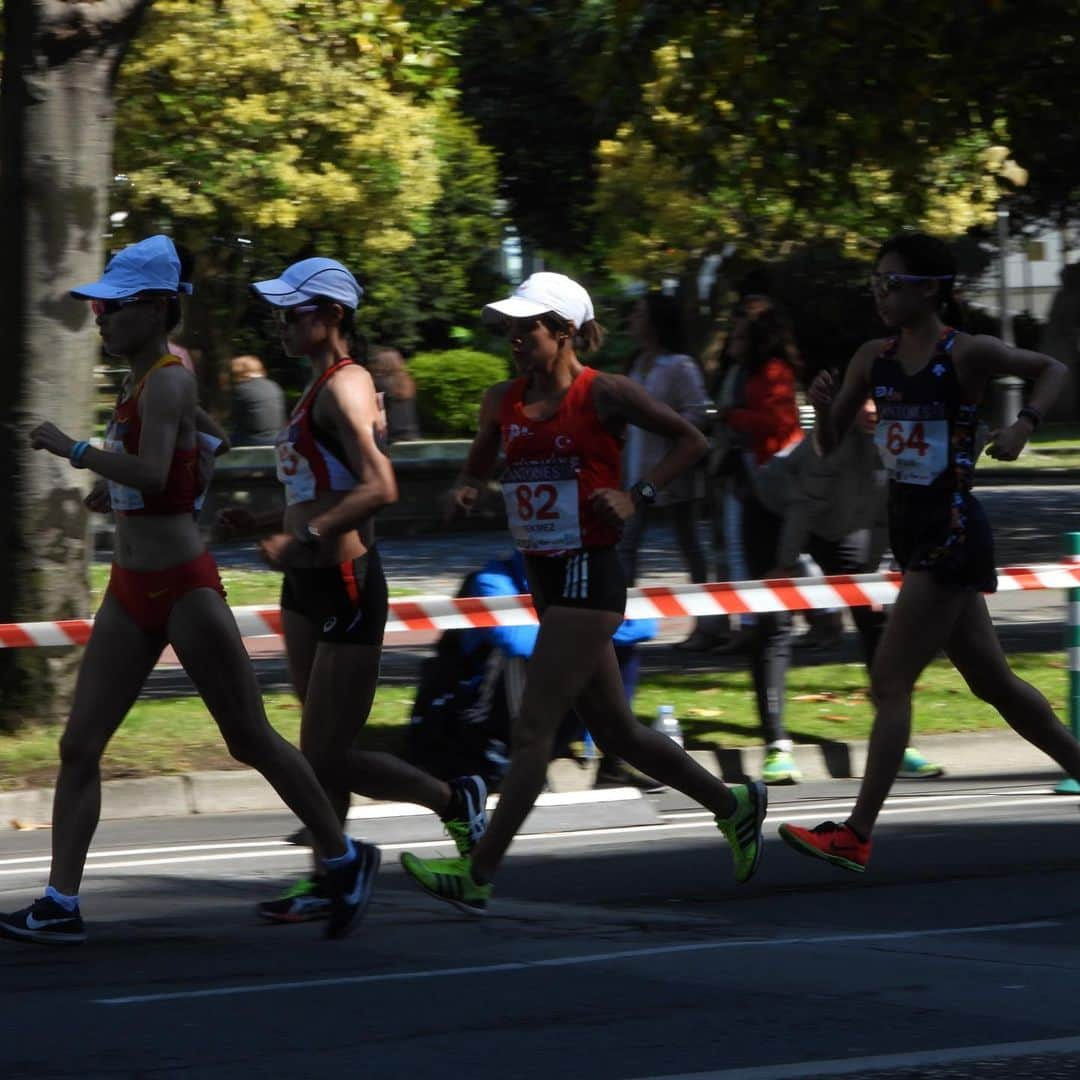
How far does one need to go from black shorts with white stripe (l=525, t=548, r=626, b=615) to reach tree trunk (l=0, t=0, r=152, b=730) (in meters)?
3.82

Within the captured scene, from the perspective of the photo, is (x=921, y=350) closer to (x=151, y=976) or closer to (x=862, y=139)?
(x=151, y=976)

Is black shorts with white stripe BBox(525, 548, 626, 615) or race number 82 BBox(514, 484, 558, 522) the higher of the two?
race number 82 BBox(514, 484, 558, 522)

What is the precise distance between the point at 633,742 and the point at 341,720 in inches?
35.9

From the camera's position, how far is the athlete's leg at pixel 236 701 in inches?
238

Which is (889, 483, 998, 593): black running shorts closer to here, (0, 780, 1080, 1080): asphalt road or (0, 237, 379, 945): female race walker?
(0, 780, 1080, 1080): asphalt road

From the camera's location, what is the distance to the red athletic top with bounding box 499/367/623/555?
641cm

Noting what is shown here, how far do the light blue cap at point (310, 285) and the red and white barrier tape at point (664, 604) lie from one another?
2.25 metres

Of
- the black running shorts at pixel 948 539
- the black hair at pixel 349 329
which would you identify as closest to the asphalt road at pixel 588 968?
the black running shorts at pixel 948 539

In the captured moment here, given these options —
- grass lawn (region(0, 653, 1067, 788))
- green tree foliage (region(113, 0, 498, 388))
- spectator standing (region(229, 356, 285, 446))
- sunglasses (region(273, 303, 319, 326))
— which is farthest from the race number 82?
green tree foliage (region(113, 0, 498, 388))

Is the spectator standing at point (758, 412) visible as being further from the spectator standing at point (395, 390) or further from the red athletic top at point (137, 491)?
the red athletic top at point (137, 491)

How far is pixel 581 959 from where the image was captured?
19.1 ft

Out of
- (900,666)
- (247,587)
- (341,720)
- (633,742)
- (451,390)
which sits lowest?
(451,390)

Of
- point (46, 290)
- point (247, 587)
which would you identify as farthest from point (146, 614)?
point (247, 587)

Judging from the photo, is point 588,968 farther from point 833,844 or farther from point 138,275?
point 138,275
